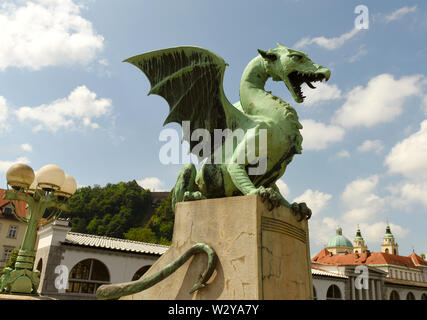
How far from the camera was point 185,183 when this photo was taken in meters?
4.00

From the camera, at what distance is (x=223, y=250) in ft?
10.3

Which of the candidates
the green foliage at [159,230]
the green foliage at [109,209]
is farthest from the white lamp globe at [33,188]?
the green foliage at [109,209]

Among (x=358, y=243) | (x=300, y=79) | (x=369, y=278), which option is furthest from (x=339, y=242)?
(x=300, y=79)

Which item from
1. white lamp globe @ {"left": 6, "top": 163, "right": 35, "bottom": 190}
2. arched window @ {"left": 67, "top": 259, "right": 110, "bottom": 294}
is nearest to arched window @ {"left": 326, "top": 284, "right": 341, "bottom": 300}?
arched window @ {"left": 67, "top": 259, "right": 110, "bottom": 294}

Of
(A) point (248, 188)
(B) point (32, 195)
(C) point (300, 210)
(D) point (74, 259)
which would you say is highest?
(B) point (32, 195)

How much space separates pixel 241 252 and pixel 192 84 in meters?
2.28

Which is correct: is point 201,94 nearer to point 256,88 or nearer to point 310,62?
point 256,88

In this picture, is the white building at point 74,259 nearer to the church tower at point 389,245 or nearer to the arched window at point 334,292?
the arched window at point 334,292

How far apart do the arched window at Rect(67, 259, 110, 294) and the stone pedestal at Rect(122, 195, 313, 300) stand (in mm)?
15849

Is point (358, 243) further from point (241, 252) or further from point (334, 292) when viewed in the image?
point (241, 252)

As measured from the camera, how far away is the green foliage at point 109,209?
50406 millimetres
